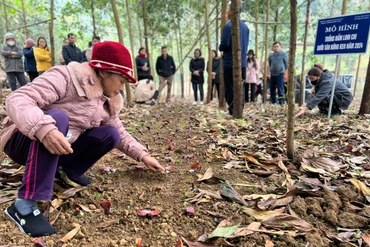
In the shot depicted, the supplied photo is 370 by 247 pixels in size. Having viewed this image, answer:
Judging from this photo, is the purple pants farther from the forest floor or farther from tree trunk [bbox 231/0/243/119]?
tree trunk [bbox 231/0/243/119]

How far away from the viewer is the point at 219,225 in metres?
1.59

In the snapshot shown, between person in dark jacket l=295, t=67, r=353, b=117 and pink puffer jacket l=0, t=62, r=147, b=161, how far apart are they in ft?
12.9

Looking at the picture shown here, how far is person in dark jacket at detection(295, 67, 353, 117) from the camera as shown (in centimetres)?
495

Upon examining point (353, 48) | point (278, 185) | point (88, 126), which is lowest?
point (278, 185)

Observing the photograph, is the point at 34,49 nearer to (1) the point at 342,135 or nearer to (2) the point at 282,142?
(2) the point at 282,142

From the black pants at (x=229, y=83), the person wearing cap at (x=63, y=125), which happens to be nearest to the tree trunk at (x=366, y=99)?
the black pants at (x=229, y=83)

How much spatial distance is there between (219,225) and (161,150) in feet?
4.99

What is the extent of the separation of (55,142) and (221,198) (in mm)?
1107

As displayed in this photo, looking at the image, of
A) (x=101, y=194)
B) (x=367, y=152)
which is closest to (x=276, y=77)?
(x=367, y=152)

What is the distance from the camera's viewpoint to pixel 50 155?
4.85ft

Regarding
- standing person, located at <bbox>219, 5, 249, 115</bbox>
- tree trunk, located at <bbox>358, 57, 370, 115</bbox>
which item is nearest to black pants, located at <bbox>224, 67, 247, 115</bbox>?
standing person, located at <bbox>219, 5, 249, 115</bbox>

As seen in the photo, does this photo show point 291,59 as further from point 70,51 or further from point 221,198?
point 70,51

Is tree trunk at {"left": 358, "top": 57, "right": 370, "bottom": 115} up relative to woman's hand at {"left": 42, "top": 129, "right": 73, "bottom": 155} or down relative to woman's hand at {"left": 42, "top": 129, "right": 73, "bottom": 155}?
down

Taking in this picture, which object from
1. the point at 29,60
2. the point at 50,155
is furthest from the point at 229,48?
the point at 29,60
